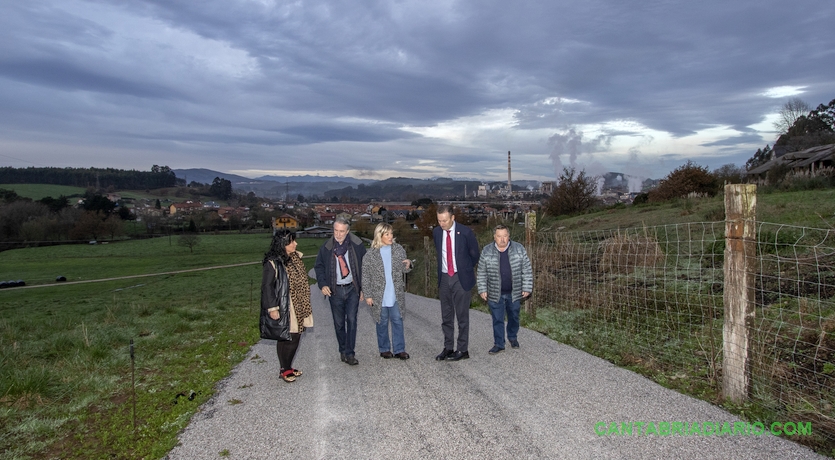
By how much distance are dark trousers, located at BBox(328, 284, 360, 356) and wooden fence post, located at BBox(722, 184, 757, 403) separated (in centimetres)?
423

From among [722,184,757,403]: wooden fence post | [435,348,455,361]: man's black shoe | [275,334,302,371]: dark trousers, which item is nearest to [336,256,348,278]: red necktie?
[275,334,302,371]: dark trousers

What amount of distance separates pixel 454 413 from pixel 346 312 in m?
2.52

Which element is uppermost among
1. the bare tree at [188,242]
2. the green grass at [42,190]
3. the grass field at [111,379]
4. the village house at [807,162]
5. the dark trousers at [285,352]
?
the green grass at [42,190]

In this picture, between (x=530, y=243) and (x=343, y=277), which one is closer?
(x=343, y=277)

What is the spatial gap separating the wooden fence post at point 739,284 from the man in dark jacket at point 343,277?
13.7ft

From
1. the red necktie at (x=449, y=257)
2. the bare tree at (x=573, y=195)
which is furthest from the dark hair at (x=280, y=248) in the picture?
the bare tree at (x=573, y=195)

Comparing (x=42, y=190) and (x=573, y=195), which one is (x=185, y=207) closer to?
(x=42, y=190)

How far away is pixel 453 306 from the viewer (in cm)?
681

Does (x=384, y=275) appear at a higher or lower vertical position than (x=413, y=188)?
lower

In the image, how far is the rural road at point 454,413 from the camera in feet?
13.0

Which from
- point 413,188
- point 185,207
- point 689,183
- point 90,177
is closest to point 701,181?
point 689,183

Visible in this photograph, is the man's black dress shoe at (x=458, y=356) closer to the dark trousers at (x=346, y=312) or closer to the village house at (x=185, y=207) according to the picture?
the dark trousers at (x=346, y=312)

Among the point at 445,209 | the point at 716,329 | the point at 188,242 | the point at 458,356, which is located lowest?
the point at 188,242

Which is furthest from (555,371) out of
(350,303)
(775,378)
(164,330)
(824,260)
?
(164,330)
